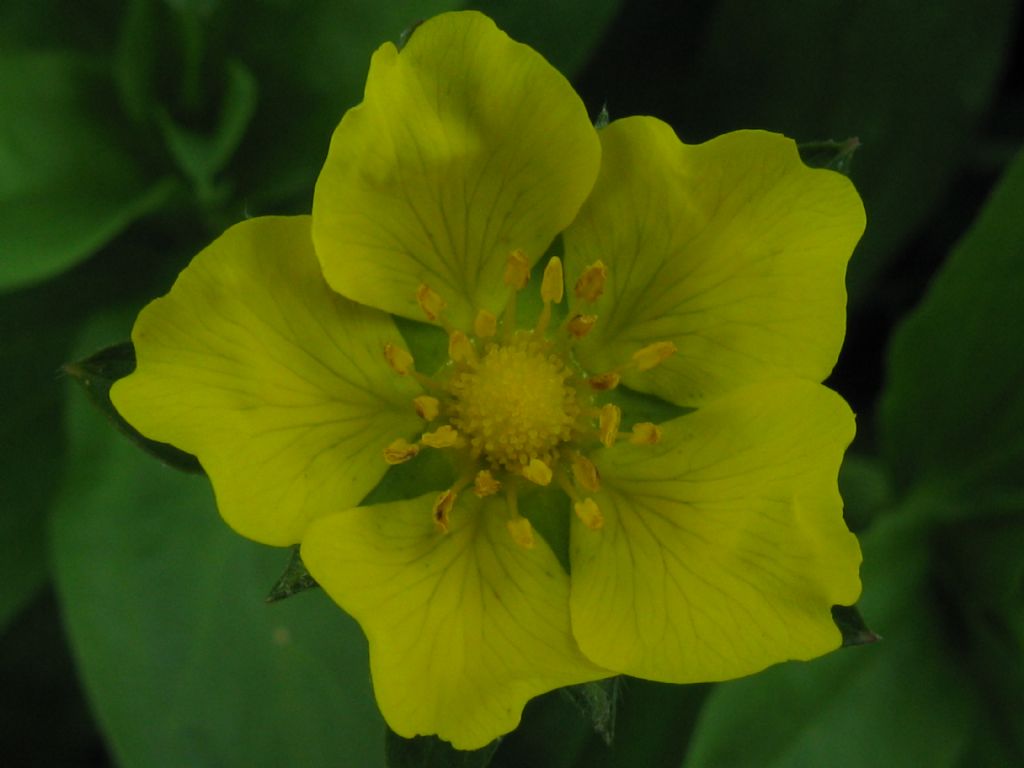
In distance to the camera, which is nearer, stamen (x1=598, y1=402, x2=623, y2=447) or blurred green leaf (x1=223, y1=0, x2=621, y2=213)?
stamen (x1=598, y1=402, x2=623, y2=447)

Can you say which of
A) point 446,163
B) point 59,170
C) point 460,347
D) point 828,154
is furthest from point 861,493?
point 59,170

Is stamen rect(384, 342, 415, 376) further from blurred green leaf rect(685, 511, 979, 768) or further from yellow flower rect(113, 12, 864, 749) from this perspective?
blurred green leaf rect(685, 511, 979, 768)

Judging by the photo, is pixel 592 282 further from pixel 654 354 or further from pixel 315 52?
pixel 315 52

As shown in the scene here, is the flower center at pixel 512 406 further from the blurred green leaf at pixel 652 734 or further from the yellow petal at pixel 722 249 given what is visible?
the blurred green leaf at pixel 652 734

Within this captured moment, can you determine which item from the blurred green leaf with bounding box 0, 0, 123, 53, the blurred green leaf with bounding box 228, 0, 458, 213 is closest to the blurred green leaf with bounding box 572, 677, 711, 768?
the blurred green leaf with bounding box 228, 0, 458, 213

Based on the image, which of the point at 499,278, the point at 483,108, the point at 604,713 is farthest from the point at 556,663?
the point at 483,108

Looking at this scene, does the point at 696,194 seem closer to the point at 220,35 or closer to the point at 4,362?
the point at 220,35

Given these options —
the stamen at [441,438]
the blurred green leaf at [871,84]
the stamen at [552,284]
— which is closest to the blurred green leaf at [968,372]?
the blurred green leaf at [871,84]
